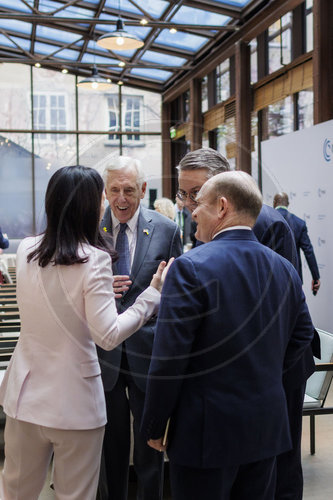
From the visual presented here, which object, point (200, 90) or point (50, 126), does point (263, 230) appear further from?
point (50, 126)

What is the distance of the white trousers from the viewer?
178 cm

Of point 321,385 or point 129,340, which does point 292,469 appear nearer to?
point 129,340

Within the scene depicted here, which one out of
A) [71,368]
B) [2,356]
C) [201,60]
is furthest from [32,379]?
[201,60]

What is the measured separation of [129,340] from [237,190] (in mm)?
908

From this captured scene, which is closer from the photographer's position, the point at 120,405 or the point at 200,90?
the point at 120,405

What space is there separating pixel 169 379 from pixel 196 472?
288mm

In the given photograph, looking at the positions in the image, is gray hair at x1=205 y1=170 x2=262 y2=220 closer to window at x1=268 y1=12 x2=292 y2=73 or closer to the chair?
the chair

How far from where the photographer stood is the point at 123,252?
2.42 m

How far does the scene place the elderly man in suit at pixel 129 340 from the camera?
7.57 ft

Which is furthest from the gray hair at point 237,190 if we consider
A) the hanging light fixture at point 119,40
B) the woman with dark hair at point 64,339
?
the hanging light fixture at point 119,40

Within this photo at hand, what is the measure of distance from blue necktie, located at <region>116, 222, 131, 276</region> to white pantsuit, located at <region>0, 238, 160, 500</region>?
57cm

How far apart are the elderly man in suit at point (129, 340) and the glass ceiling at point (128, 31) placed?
23.1 feet

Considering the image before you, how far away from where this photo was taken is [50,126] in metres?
15.4

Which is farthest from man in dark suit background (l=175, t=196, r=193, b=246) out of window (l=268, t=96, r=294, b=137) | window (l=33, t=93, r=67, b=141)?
window (l=33, t=93, r=67, b=141)
